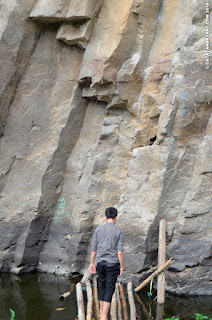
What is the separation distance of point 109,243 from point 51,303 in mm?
2331

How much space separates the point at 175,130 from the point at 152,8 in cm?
271

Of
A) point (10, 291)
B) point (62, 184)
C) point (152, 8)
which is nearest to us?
point (10, 291)

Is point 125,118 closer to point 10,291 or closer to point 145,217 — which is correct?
point 145,217

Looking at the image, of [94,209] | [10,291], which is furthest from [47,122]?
[10,291]

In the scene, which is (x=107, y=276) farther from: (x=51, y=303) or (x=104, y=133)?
(x=104, y=133)

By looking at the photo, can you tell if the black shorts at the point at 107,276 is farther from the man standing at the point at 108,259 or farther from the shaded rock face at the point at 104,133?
the shaded rock face at the point at 104,133

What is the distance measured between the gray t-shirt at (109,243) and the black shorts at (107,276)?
67 millimetres

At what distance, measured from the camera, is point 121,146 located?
886cm

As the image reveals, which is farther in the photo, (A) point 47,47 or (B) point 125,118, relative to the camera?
(A) point 47,47

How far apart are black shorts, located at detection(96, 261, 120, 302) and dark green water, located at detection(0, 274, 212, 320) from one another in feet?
3.86

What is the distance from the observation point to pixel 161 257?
23.3 feet

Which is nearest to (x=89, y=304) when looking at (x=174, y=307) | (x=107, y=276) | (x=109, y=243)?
(x=107, y=276)

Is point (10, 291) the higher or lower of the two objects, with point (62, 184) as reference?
lower

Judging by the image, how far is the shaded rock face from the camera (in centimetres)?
779
